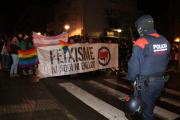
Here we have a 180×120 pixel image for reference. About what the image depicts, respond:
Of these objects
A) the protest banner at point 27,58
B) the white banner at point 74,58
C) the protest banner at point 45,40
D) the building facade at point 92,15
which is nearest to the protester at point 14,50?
the protest banner at point 27,58

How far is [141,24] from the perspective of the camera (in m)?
2.71

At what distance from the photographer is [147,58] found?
248 cm

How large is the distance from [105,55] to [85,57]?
1.62 meters

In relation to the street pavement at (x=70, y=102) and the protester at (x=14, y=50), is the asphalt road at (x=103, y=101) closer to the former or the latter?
the street pavement at (x=70, y=102)

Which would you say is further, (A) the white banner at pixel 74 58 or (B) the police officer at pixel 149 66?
(A) the white banner at pixel 74 58

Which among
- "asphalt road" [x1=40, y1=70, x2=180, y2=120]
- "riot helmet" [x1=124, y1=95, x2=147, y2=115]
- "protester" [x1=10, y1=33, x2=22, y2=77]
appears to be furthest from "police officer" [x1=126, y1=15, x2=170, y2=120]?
"protester" [x1=10, y1=33, x2=22, y2=77]

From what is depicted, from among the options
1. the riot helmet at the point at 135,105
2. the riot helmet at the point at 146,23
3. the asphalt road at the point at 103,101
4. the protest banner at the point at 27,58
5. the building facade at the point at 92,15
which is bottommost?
the asphalt road at the point at 103,101

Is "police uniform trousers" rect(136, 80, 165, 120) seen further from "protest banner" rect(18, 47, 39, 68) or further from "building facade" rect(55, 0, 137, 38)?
"building facade" rect(55, 0, 137, 38)

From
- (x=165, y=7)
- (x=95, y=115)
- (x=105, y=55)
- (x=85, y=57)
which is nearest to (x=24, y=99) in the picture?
(x=95, y=115)

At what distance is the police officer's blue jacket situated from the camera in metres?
2.43

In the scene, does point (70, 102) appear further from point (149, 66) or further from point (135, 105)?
point (149, 66)

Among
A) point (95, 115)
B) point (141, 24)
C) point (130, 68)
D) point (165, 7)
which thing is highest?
point (165, 7)

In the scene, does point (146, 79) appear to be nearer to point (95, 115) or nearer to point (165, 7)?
point (95, 115)

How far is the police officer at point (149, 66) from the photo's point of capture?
2436 millimetres
